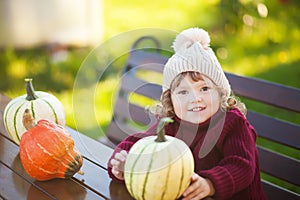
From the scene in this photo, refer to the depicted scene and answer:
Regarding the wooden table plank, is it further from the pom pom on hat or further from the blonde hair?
the pom pom on hat

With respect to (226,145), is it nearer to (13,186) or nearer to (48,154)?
(48,154)

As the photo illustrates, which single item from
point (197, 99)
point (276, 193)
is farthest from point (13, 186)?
point (276, 193)

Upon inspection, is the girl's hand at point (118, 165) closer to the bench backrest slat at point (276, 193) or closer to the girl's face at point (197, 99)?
the girl's face at point (197, 99)

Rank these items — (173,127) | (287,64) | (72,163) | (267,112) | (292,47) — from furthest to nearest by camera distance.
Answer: (292,47)
(287,64)
(267,112)
(173,127)
(72,163)

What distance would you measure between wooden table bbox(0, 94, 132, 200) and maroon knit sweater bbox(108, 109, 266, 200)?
6 centimetres

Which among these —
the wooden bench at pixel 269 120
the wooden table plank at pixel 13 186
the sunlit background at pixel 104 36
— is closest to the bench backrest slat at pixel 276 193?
the wooden bench at pixel 269 120

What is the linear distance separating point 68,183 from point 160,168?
41 centimetres

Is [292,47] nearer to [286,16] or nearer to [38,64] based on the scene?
[286,16]

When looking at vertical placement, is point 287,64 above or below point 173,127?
below

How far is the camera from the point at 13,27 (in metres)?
5.44

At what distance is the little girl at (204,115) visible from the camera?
174cm

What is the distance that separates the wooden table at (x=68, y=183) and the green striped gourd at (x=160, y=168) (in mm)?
165

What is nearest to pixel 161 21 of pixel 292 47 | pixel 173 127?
pixel 292 47

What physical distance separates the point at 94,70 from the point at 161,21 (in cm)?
151
